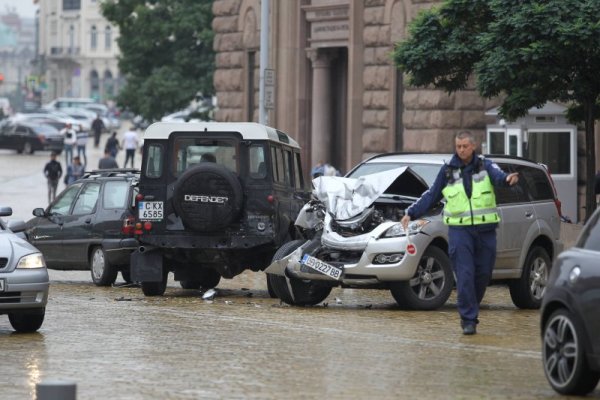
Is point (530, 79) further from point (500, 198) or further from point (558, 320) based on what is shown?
point (558, 320)

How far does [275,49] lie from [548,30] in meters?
17.8

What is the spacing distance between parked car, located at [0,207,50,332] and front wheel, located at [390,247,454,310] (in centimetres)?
416

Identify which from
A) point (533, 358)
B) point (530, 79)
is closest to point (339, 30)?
point (530, 79)

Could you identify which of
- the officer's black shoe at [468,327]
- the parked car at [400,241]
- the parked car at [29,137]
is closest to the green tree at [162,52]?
the parked car at [29,137]

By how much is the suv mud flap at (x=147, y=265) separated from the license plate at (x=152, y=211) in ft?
1.40

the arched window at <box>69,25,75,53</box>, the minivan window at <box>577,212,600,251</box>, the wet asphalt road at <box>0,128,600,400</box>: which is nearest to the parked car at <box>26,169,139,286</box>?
the wet asphalt road at <box>0,128,600,400</box>

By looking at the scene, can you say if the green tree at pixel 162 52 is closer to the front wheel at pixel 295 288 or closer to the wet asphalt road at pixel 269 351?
the wet asphalt road at pixel 269 351

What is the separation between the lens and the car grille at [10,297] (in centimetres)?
1591

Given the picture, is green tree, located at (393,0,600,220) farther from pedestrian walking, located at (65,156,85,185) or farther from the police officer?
pedestrian walking, located at (65,156,85,185)

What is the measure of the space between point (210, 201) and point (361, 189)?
78.1 inches

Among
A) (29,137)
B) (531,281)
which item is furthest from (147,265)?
(29,137)

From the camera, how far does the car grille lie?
52.2 feet

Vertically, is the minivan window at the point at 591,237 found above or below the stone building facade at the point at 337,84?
below

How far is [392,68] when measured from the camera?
36312mm
